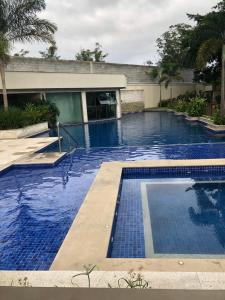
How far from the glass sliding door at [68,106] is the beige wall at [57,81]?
4.45 feet

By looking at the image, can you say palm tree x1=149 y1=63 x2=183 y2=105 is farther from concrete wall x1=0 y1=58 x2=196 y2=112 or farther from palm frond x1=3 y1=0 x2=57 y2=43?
palm frond x1=3 y1=0 x2=57 y2=43

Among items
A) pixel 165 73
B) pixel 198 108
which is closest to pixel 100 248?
pixel 198 108

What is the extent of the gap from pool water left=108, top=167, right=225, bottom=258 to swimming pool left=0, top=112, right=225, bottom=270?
112cm

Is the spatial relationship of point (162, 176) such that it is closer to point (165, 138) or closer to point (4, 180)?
point (4, 180)

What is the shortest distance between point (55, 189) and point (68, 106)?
17.3 meters

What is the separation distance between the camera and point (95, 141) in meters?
15.5

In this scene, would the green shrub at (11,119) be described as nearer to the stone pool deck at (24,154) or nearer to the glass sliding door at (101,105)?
the stone pool deck at (24,154)

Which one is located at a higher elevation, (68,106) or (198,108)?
(68,106)

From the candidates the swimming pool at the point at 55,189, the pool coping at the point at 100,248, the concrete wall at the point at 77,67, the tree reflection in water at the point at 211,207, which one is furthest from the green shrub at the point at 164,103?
the pool coping at the point at 100,248

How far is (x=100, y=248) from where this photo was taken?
428cm

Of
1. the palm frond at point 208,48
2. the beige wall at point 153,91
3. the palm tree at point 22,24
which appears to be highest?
the palm tree at point 22,24

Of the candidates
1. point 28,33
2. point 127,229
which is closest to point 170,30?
point 28,33

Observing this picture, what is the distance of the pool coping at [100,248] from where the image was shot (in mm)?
3651

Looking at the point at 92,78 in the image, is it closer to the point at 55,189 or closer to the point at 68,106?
the point at 68,106
